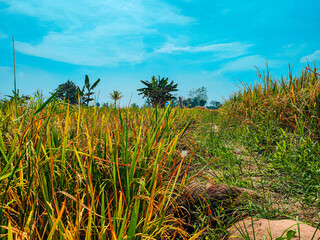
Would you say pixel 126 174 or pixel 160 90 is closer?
pixel 126 174

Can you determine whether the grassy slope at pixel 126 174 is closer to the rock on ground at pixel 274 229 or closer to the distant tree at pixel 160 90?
the rock on ground at pixel 274 229

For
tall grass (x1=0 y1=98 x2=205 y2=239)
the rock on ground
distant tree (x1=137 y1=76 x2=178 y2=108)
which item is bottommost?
the rock on ground

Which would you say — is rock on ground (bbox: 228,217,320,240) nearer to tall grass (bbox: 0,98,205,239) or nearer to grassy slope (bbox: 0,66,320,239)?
grassy slope (bbox: 0,66,320,239)

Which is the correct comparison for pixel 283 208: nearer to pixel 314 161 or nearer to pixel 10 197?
pixel 314 161

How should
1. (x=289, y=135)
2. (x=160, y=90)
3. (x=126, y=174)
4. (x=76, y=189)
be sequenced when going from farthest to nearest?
(x=160, y=90), (x=289, y=135), (x=126, y=174), (x=76, y=189)

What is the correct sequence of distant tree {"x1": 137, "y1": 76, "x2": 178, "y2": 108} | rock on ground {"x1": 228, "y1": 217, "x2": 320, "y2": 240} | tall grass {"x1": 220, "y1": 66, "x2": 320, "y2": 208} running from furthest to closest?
1. distant tree {"x1": 137, "y1": 76, "x2": 178, "y2": 108}
2. tall grass {"x1": 220, "y1": 66, "x2": 320, "y2": 208}
3. rock on ground {"x1": 228, "y1": 217, "x2": 320, "y2": 240}

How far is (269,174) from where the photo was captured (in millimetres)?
2270

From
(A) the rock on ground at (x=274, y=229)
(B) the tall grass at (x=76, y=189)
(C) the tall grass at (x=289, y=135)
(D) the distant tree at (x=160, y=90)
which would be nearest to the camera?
(B) the tall grass at (x=76, y=189)

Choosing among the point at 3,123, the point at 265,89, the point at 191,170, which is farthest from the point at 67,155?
the point at 265,89

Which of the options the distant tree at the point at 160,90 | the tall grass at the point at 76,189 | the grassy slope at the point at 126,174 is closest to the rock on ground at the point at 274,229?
the grassy slope at the point at 126,174

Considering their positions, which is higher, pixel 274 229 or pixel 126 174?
pixel 126 174

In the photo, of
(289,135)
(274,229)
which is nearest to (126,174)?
(274,229)

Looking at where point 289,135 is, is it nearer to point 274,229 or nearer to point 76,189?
point 274,229

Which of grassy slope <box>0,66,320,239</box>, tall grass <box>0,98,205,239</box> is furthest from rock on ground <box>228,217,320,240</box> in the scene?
tall grass <box>0,98,205,239</box>
